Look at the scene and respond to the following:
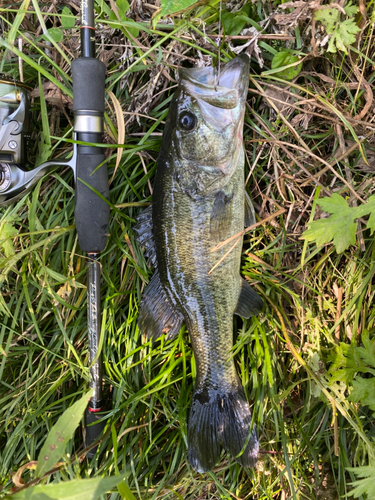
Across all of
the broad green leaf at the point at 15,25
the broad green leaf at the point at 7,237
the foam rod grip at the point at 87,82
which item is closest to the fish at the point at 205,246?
the foam rod grip at the point at 87,82

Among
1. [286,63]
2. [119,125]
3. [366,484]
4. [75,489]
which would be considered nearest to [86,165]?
[119,125]

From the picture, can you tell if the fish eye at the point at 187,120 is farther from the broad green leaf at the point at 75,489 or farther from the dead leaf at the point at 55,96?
the broad green leaf at the point at 75,489

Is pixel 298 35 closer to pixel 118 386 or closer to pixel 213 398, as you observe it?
pixel 213 398

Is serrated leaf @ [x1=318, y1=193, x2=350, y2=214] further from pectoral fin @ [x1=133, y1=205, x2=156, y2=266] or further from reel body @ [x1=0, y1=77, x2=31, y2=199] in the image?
reel body @ [x1=0, y1=77, x2=31, y2=199]

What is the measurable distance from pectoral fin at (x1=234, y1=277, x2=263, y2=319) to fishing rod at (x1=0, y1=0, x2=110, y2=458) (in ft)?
2.45

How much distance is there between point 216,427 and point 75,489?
1067 millimetres

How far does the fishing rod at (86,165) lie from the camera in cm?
159

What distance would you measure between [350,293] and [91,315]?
1.39 m

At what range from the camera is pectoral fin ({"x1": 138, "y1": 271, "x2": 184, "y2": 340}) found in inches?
73.8

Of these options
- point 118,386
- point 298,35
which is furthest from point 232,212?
point 118,386

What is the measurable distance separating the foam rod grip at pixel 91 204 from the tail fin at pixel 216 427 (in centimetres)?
97

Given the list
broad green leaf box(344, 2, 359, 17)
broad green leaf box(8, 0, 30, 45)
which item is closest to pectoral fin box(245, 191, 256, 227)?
broad green leaf box(344, 2, 359, 17)

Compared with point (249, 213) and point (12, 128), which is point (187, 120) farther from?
point (12, 128)

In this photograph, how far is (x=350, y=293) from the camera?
1.88 meters
